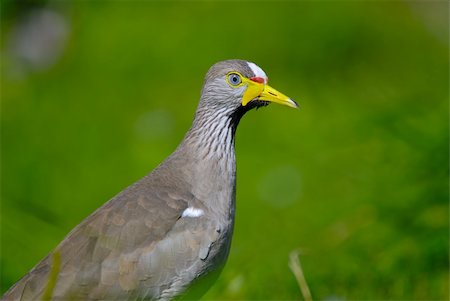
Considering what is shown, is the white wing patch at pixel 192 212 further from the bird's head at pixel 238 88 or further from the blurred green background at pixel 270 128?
the blurred green background at pixel 270 128

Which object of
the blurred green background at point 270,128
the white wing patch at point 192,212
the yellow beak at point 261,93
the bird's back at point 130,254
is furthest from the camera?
the blurred green background at point 270,128

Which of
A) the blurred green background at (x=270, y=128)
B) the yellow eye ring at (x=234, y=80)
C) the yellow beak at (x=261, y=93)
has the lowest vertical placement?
the blurred green background at (x=270, y=128)

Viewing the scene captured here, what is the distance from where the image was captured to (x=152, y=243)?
3803mm

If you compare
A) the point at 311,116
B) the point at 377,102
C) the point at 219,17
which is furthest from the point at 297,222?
the point at 219,17

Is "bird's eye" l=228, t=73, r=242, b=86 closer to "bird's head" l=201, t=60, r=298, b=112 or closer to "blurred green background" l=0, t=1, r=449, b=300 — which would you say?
"bird's head" l=201, t=60, r=298, b=112

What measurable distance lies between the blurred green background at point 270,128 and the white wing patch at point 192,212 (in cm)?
103

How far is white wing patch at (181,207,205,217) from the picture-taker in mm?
3863

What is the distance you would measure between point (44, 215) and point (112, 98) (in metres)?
2.18

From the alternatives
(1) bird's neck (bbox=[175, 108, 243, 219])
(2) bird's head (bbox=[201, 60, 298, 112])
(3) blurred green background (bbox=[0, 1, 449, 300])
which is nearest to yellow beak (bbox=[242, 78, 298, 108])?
(2) bird's head (bbox=[201, 60, 298, 112])

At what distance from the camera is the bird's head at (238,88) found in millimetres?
4137

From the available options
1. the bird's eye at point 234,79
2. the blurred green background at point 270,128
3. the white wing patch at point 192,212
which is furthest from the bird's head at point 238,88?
the blurred green background at point 270,128

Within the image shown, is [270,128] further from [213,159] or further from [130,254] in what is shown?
[130,254]

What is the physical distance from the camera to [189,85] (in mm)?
8539

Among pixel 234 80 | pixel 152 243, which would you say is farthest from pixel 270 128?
pixel 152 243
